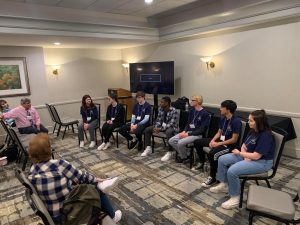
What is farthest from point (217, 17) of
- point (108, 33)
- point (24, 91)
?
point (24, 91)

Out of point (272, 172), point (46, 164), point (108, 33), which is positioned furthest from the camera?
point (108, 33)

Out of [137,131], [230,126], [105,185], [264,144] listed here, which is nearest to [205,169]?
[230,126]

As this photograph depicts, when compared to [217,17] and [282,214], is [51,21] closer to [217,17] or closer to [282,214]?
[217,17]

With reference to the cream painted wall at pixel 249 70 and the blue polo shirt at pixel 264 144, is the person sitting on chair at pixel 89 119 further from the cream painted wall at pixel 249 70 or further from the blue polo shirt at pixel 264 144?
the blue polo shirt at pixel 264 144

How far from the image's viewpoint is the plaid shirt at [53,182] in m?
1.57

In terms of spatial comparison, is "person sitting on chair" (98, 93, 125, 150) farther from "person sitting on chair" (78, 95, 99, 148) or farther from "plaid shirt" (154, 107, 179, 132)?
"plaid shirt" (154, 107, 179, 132)

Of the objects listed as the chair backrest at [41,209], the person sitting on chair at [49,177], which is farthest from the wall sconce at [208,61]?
the chair backrest at [41,209]

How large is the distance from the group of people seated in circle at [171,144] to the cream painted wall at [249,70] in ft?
4.12

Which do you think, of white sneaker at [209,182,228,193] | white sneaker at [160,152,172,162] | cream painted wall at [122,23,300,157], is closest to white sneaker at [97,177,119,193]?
white sneaker at [209,182,228,193]

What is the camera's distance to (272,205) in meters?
1.82

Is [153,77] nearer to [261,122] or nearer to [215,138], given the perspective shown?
[215,138]

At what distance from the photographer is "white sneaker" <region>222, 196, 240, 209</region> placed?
246 centimetres

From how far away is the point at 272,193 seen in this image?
1.96m

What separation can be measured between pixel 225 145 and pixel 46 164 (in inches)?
83.8
